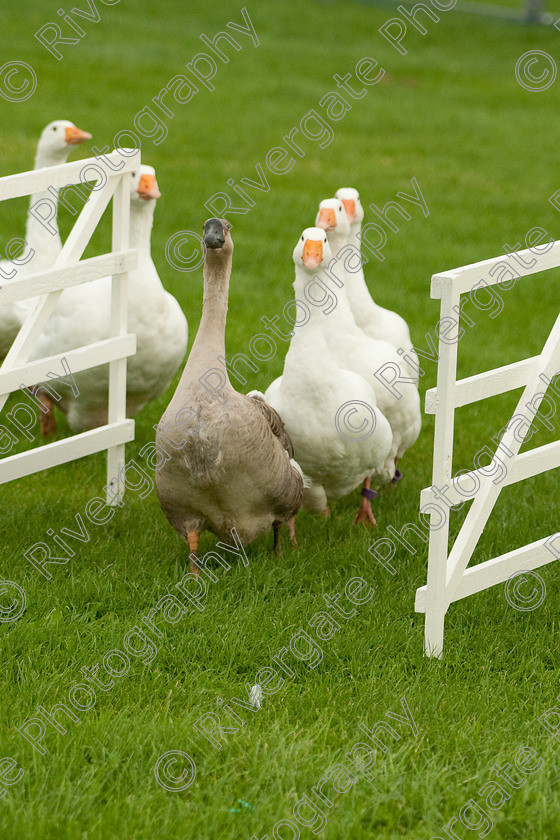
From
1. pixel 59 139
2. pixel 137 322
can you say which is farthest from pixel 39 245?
pixel 137 322

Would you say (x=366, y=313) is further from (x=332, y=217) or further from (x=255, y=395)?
(x=255, y=395)

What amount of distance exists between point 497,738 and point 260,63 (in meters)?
16.0

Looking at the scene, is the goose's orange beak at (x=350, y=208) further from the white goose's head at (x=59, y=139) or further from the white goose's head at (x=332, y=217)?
the white goose's head at (x=59, y=139)

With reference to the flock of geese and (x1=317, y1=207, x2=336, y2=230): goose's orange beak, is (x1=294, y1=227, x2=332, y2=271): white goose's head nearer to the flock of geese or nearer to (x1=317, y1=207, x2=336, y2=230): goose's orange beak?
the flock of geese

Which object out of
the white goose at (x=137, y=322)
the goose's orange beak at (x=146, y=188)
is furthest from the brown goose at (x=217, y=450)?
the goose's orange beak at (x=146, y=188)

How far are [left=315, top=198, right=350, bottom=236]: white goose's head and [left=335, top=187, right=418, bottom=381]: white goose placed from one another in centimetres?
32

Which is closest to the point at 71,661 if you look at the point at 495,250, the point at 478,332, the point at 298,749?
the point at 298,749

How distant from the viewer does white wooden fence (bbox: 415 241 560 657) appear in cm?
412

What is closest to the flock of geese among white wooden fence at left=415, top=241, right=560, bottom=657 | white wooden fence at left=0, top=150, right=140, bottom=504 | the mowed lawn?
Answer: the mowed lawn

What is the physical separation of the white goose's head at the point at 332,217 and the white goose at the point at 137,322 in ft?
3.85

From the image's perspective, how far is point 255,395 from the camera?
18.1ft

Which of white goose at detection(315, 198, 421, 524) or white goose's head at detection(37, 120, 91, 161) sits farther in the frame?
white goose's head at detection(37, 120, 91, 161)

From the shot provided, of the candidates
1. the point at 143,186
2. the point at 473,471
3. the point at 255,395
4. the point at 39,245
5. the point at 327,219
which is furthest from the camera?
the point at 39,245

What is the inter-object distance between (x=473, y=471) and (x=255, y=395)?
58.9 inches
